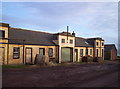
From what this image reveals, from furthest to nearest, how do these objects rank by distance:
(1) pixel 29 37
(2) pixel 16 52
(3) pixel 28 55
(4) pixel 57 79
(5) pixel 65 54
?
(5) pixel 65 54 < (1) pixel 29 37 < (3) pixel 28 55 < (2) pixel 16 52 < (4) pixel 57 79

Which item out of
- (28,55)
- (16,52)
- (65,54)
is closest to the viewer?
(16,52)

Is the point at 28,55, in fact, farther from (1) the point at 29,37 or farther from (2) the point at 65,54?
(2) the point at 65,54

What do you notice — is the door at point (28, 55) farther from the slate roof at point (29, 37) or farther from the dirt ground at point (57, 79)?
the dirt ground at point (57, 79)

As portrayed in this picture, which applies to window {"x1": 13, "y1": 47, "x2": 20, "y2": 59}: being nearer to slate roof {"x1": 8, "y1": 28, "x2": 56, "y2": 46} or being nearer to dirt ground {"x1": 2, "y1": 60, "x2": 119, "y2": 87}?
slate roof {"x1": 8, "y1": 28, "x2": 56, "y2": 46}

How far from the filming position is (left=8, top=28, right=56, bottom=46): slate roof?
77.7 feet

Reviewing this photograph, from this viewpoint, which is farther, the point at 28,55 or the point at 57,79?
the point at 28,55

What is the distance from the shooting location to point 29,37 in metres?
26.5

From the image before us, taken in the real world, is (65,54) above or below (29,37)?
below

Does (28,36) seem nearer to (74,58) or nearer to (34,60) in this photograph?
(34,60)

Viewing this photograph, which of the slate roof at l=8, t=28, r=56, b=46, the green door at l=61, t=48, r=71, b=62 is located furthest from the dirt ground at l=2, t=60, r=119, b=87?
the green door at l=61, t=48, r=71, b=62

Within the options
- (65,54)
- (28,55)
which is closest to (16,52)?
(28,55)

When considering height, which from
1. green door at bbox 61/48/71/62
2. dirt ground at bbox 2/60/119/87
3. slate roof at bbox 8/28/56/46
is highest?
slate roof at bbox 8/28/56/46

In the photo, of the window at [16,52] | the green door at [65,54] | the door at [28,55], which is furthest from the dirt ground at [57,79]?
the green door at [65,54]

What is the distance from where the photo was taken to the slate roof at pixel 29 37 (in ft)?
77.7
